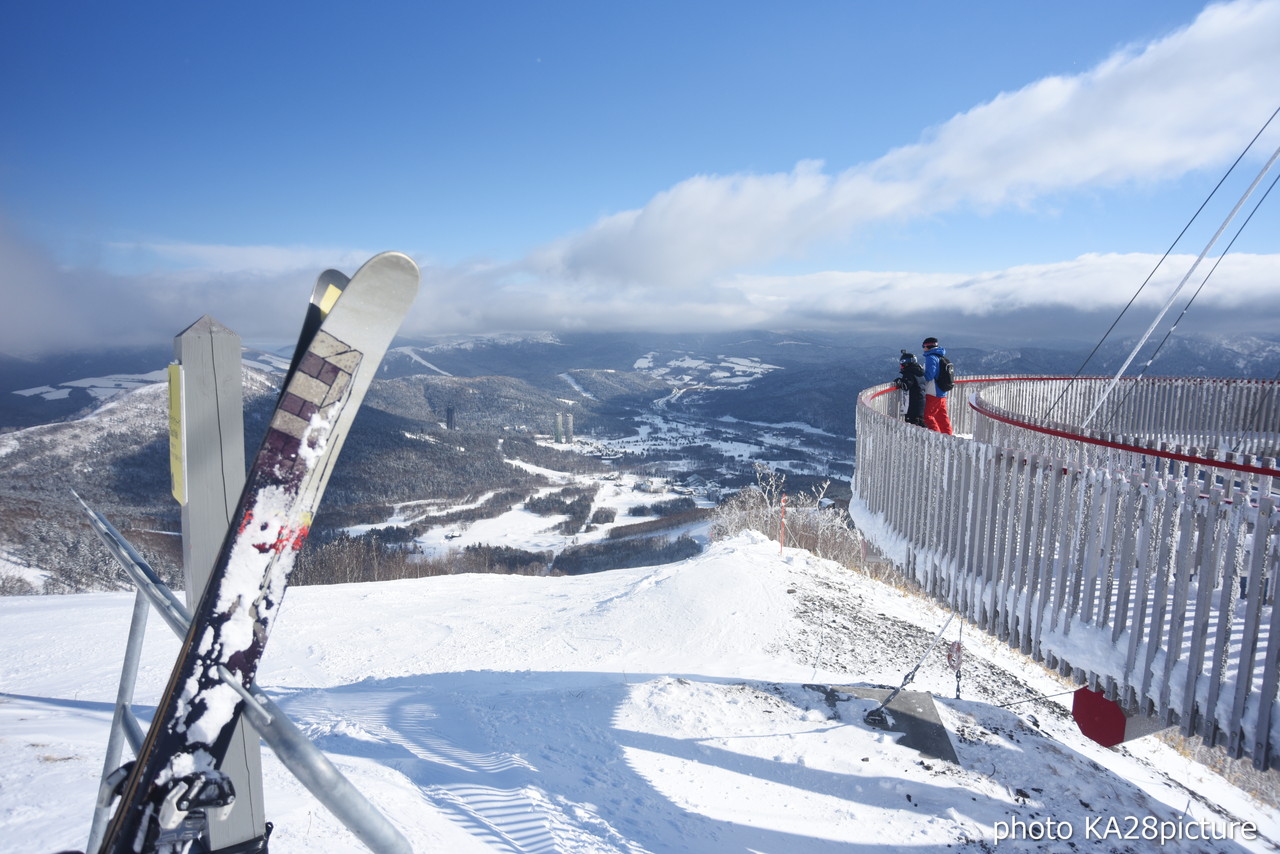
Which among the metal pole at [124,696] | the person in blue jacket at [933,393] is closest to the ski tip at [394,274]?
the metal pole at [124,696]

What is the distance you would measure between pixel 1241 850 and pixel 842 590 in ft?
18.9

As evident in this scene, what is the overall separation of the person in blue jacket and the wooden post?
27.4 ft

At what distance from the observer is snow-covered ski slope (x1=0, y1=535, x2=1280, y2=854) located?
438 centimetres

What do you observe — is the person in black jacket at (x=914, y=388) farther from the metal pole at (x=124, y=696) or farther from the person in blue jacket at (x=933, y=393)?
the metal pole at (x=124, y=696)

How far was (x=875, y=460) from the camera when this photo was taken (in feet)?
26.0

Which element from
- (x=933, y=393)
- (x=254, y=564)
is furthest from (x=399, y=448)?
(x=254, y=564)

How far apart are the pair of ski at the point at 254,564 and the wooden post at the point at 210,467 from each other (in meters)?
0.47

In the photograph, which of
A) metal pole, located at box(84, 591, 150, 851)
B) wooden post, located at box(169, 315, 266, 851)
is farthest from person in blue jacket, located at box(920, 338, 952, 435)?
metal pole, located at box(84, 591, 150, 851)

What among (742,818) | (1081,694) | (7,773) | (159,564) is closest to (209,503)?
(7,773)

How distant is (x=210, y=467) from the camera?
214 centimetres

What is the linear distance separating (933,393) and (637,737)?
6.39 m

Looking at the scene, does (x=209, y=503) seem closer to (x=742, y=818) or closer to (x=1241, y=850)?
(x=742, y=818)

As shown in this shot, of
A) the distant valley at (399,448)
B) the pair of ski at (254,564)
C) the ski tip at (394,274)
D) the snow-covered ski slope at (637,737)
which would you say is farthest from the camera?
the distant valley at (399,448)

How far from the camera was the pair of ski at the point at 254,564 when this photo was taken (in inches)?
59.9
